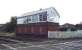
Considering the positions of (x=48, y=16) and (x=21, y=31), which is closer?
(x=48, y=16)

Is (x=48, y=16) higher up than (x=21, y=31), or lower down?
higher up

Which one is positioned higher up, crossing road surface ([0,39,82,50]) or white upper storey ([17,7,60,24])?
white upper storey ([17,7,60,24])

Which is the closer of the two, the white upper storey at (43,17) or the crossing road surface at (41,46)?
the crossing road surface at (41,46)

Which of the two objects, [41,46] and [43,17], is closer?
[41,46]

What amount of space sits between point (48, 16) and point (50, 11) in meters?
1.97

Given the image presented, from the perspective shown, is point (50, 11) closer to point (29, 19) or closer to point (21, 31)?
point (29, 19)

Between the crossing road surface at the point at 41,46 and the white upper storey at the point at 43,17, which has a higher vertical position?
the white upper storey at the point at 43,17

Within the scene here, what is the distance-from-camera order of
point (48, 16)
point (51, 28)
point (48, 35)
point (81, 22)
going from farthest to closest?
point (81, 22) → point (48, 16) → point (51, 28) → point (48, 35)

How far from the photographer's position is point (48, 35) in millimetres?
36688

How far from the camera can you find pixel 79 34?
3956 centimetres

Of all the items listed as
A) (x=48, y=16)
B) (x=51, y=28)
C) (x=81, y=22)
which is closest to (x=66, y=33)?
(x=51, y=28)

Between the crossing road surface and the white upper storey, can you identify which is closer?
the crossing road surface

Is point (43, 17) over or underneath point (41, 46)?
over

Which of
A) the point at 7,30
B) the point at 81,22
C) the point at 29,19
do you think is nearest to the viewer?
the point at 29,19
